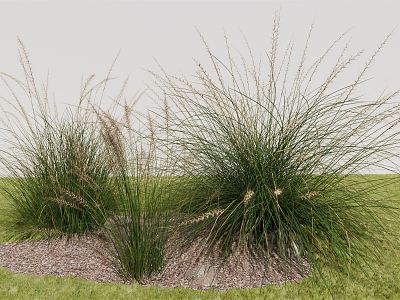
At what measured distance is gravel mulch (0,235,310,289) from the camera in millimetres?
4145

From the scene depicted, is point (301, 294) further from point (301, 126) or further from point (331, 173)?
point (301, 126)

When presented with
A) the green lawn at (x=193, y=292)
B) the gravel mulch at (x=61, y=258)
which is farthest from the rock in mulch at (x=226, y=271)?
the gravel mulch at (x=61, y=258)

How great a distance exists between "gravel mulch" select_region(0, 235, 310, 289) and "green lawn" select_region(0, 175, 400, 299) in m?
0.13

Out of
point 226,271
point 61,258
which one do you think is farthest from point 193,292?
point 61,258

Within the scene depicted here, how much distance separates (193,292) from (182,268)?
38cm

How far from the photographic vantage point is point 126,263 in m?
4.18

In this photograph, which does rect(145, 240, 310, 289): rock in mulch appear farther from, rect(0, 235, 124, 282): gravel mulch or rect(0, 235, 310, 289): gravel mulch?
rect(0, 235, 124, 282): gravel mulch

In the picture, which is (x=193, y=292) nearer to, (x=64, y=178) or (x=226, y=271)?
(x=226, y=271)

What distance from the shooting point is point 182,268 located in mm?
4320

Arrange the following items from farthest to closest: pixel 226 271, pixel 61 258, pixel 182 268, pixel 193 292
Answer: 1. pixel 61 258
2. pixel 182 268
3. pixel 226 271
4. pixel 193 292

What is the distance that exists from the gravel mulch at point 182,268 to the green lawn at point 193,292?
0.13 metres

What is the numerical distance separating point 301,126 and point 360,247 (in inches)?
47.6

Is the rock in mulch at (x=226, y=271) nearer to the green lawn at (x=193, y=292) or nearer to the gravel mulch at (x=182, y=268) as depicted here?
the gravel mulch at (x=182, y=268)

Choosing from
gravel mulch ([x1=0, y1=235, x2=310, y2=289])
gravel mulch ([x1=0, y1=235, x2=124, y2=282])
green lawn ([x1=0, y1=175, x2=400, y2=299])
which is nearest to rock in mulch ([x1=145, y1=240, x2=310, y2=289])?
gravel mulch ([x1=0, y1=235, x2=310, y2=289])
